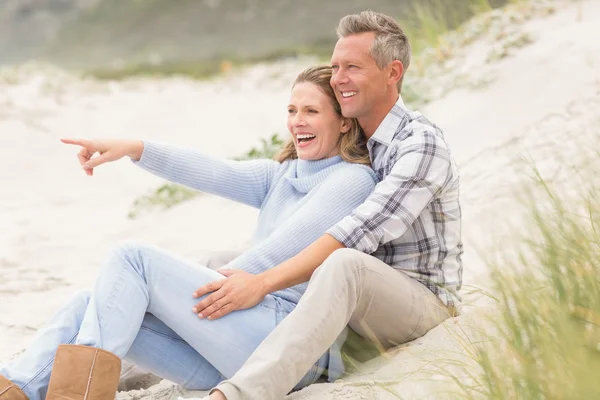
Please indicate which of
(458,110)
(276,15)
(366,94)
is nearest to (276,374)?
(366,94)

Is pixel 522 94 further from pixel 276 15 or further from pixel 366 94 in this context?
pixel 276 15

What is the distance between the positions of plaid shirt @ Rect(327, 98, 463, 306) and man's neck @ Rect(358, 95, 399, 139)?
30 millimetres

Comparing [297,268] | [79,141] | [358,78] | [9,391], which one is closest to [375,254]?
[297,268]

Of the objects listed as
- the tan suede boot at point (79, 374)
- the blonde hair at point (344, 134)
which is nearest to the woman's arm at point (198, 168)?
the blonde hair at point (344, 134)

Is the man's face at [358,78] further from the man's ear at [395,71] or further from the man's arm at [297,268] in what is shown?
the man's arm at [297,268]

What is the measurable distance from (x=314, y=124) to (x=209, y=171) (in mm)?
461

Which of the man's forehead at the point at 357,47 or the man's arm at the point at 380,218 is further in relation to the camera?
the man's forehead at the point at 357,47

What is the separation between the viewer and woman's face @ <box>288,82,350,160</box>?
114 inches

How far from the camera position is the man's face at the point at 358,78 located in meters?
2.81

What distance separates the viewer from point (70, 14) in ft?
54.4

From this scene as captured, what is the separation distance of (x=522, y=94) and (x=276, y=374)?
12.0 ft

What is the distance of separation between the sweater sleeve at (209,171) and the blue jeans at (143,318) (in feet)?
1.71

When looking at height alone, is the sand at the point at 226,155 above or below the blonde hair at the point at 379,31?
below

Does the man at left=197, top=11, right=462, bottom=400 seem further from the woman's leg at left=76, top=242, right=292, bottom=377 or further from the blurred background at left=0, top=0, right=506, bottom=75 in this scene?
the blurred background at left=0, top=0, right=506, bottom=75
